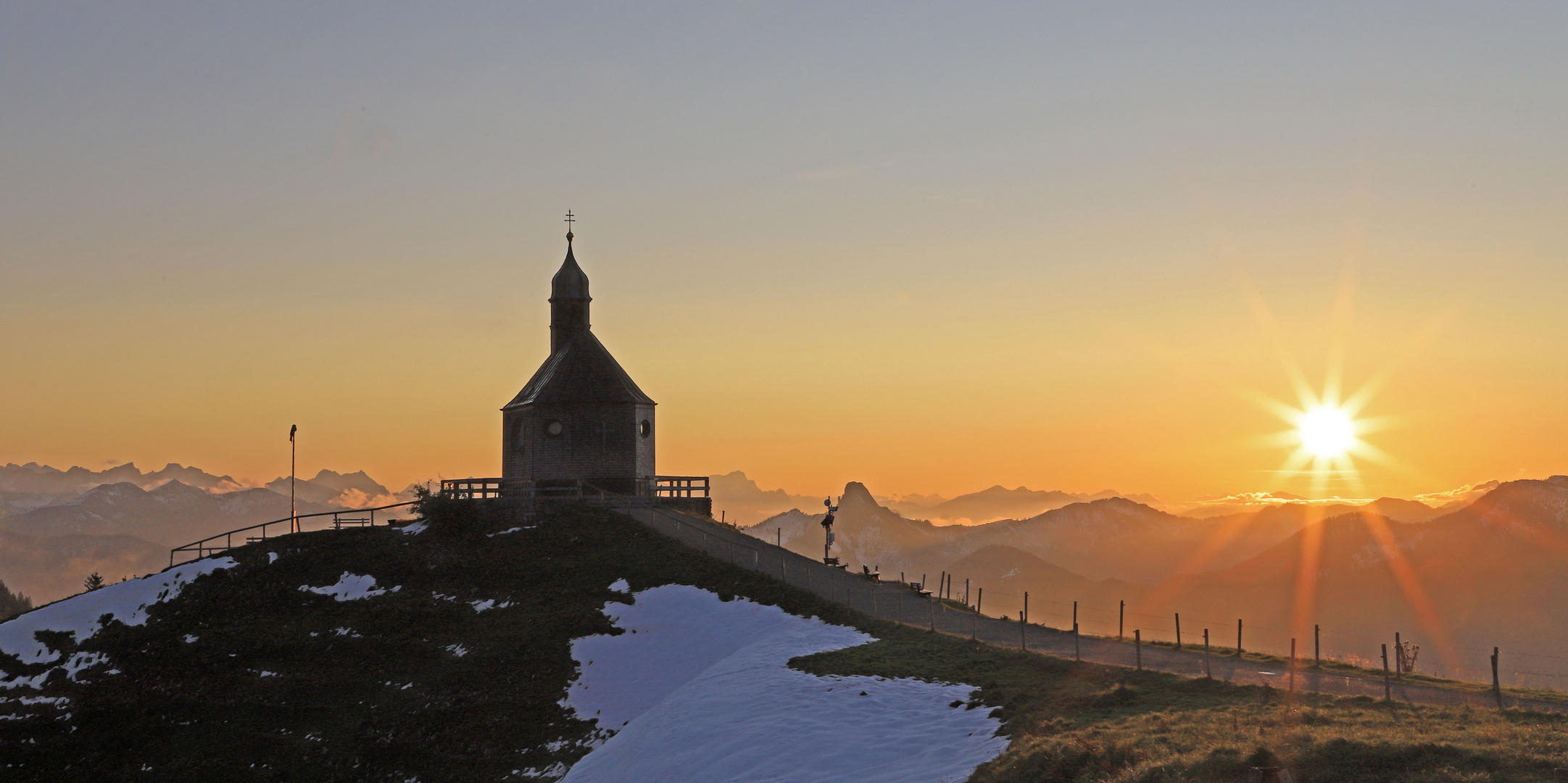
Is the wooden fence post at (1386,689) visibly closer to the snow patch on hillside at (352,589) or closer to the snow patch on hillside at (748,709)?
the snow patch on hillside at (748,709)

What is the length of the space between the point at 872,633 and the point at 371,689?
17.1 m

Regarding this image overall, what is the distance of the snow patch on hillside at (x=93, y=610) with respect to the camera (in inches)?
1718

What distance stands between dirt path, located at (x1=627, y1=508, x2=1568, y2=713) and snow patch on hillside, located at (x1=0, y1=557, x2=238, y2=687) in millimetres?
20230

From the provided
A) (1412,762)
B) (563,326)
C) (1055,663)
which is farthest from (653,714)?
(563,326)

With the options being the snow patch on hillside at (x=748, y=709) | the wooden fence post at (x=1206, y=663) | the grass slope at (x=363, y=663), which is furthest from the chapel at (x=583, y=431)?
the wooden fence post at (x=1206, y=663)

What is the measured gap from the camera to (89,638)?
144 feet

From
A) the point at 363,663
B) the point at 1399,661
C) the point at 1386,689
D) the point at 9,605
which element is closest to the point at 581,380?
the point at 363,663

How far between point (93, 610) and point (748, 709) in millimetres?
32681

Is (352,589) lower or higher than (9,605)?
higher

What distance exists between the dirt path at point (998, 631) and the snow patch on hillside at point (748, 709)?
15.5 ft

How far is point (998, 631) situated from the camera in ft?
128

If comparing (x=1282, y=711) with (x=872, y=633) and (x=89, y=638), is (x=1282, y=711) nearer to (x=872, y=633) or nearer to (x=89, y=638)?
(x=872, y=633)

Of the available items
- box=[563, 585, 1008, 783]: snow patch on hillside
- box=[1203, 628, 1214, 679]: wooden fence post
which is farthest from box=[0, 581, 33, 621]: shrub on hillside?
box=[1203, 628, 1214, 679]: wooden fence post

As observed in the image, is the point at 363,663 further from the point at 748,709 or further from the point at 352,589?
the point at 748,709
